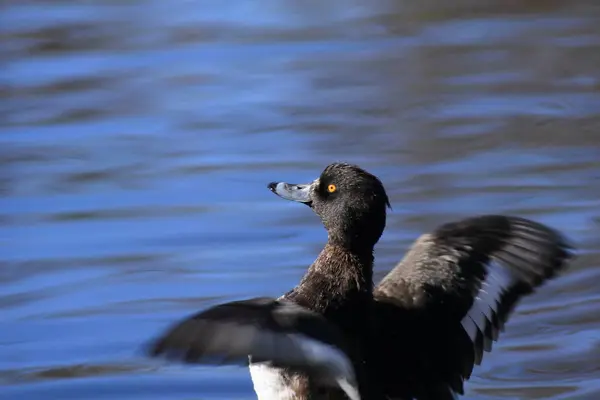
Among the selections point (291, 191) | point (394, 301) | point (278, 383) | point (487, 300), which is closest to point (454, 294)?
point (487, 300)

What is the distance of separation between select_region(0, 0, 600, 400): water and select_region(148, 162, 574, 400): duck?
1154 mm

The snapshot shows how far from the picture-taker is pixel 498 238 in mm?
6551

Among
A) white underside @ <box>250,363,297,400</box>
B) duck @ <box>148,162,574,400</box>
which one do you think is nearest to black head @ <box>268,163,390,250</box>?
duck @ <box>148,162,574,400</box>

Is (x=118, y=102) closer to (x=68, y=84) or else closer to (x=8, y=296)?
(x=68, y=84)

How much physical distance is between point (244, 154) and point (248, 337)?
19.2 feet

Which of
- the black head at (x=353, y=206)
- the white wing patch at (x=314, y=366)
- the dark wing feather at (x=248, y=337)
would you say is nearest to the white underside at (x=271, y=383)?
the white wing patch at (x=314, y=366)

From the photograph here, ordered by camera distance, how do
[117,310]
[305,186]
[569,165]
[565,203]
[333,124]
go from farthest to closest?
[333,124]
[569,165]
[565,203]
[117,310]
[305,186]

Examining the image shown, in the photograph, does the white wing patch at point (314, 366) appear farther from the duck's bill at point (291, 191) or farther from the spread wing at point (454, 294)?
the duck's bill at point (291, 191)

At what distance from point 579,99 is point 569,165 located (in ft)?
5.10

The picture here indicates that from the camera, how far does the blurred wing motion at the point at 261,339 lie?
16.8 ft

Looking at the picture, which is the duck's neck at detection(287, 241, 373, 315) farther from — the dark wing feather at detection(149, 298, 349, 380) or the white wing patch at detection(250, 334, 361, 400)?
the dark wing feather at detection(149, 298, 349, 380)

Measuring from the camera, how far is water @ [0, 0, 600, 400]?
8102 mm

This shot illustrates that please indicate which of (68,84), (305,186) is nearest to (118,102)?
(68,84)

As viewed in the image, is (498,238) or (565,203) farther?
(565,203)
